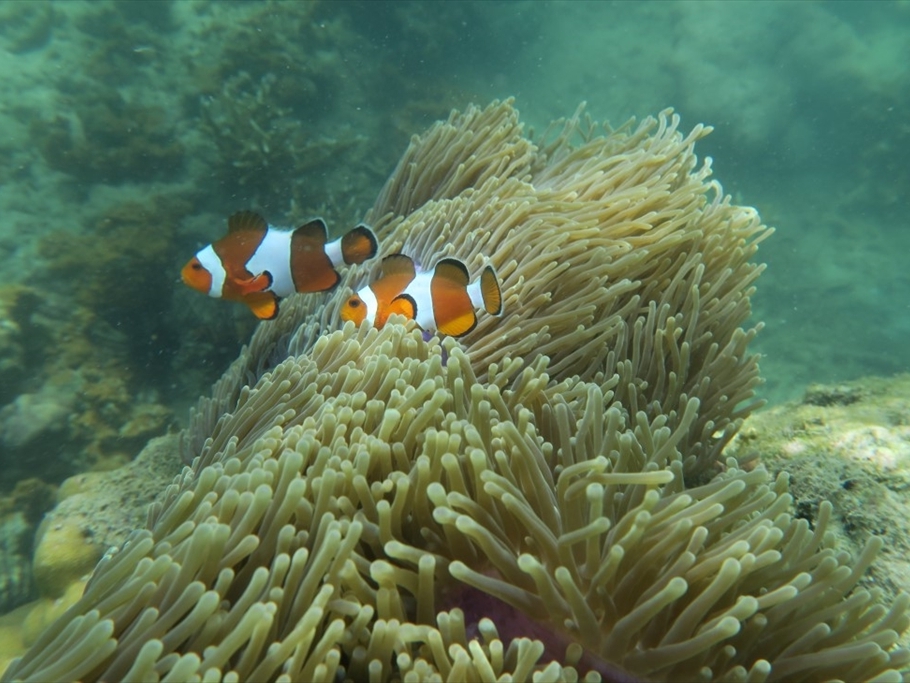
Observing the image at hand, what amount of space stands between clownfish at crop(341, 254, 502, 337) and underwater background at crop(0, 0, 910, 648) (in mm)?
3843

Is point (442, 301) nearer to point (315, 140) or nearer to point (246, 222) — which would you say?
point (246, 222)

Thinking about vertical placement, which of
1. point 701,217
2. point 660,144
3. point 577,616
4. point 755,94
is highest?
point 755,94

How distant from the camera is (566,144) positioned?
3.71 meters

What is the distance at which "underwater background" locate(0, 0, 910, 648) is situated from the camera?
5.77 metres

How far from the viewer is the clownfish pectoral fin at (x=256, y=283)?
8.79 ft

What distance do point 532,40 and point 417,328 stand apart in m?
15.1

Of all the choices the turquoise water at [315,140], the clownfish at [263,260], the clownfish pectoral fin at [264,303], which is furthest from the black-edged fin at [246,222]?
the turquoise water at [315,140]

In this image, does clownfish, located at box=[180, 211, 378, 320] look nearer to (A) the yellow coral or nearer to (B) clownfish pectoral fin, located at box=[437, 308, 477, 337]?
(B) clownfish pectoral fin, located at box=[437, 308, 477, 337]

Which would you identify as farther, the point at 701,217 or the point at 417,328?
the point at 701,217

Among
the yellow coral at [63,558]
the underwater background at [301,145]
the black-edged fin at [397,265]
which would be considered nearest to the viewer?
the black-edged fin at [397,265]

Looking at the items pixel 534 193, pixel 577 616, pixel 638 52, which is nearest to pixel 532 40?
pixel 638 52

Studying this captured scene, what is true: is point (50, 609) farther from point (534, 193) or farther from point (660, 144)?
point (660, 144)

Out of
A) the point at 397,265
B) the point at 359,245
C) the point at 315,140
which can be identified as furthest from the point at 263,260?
the point at 315,140

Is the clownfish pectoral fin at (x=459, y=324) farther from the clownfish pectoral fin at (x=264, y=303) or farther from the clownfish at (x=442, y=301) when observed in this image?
the clownfish pectoral fin at (x=264, y=303)
